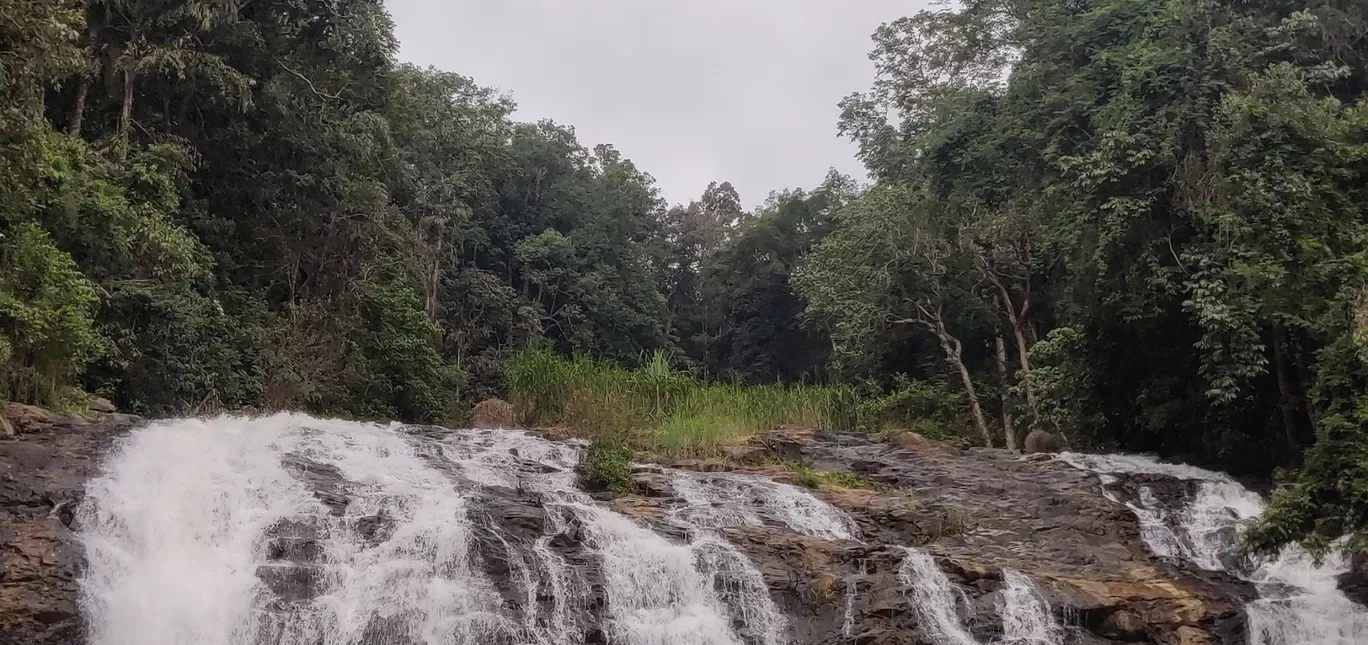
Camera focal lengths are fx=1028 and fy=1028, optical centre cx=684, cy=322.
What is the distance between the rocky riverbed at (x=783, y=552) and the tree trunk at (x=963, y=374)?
7.42 meters

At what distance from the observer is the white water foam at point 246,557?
7.79 m

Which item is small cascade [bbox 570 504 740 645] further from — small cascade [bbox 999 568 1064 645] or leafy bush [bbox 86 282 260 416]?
leafy bush [bbox 86 282 260 416]

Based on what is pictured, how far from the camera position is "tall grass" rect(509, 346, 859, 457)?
1517cm

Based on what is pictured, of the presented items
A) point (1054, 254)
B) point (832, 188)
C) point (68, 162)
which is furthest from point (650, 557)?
point (832, 188)

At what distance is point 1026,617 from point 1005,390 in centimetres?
1081

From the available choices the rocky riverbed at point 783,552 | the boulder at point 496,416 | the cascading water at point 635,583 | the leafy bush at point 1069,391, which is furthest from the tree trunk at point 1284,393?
the boulder at point 496,416

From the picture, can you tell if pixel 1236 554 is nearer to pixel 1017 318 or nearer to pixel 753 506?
pixel 753 506

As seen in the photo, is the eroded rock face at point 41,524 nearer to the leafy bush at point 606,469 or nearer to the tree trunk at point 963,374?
the leafy bush at point 606,469

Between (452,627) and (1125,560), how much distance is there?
6974 mm

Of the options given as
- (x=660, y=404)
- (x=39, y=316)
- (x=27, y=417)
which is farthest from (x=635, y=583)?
(x=660, y=404)

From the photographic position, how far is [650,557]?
952cm

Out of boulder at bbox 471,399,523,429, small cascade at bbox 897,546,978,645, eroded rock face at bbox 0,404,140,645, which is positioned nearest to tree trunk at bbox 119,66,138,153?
eroded rock face at bbox 0,404,140,645

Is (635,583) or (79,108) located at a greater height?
(79,108)

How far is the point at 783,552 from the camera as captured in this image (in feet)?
32.3
